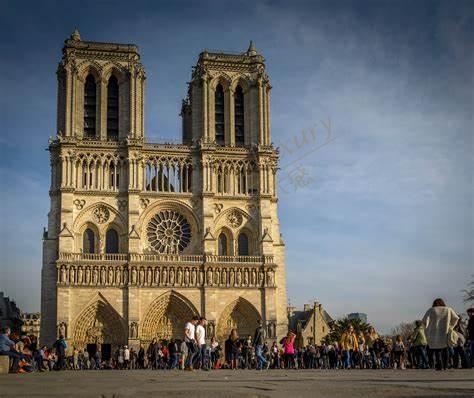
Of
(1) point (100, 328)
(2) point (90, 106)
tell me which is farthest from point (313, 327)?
(2) point (90, 106)

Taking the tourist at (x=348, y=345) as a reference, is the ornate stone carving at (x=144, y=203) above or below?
above

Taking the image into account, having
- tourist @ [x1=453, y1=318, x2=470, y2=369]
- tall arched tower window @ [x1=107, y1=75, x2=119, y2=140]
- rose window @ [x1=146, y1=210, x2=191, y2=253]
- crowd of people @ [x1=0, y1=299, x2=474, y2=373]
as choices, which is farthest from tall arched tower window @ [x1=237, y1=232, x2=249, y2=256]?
tourist @ [x1=453, y1=318, x2=470, y2=369]

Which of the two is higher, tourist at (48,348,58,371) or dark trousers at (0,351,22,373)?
dark trousers at (0,351,22,373)

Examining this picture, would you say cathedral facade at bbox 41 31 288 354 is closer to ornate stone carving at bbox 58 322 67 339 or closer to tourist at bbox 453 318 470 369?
ornate stone carving at bbox 58 322 67 339

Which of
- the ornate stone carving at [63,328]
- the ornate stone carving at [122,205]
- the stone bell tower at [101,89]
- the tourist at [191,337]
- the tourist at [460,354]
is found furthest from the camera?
the stone bell tower at [101,89]

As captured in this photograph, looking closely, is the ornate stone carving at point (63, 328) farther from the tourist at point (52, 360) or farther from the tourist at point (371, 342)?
the tourist at point (371, 342)


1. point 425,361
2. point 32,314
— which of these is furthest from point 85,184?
point 32,314

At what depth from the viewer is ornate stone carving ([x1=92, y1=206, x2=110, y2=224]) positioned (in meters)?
45.8

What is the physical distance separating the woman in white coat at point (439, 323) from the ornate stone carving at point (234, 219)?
32.3m

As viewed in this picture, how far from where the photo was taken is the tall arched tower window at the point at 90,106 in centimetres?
4797

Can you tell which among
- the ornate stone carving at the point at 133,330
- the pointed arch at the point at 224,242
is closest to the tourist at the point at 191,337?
the ornate stone carving at the point at 133,330

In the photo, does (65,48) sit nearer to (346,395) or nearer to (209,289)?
(209,289)

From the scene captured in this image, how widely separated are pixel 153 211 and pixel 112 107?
7191 mm

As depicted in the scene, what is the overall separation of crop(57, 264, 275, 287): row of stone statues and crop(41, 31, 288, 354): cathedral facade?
60 millimetres
